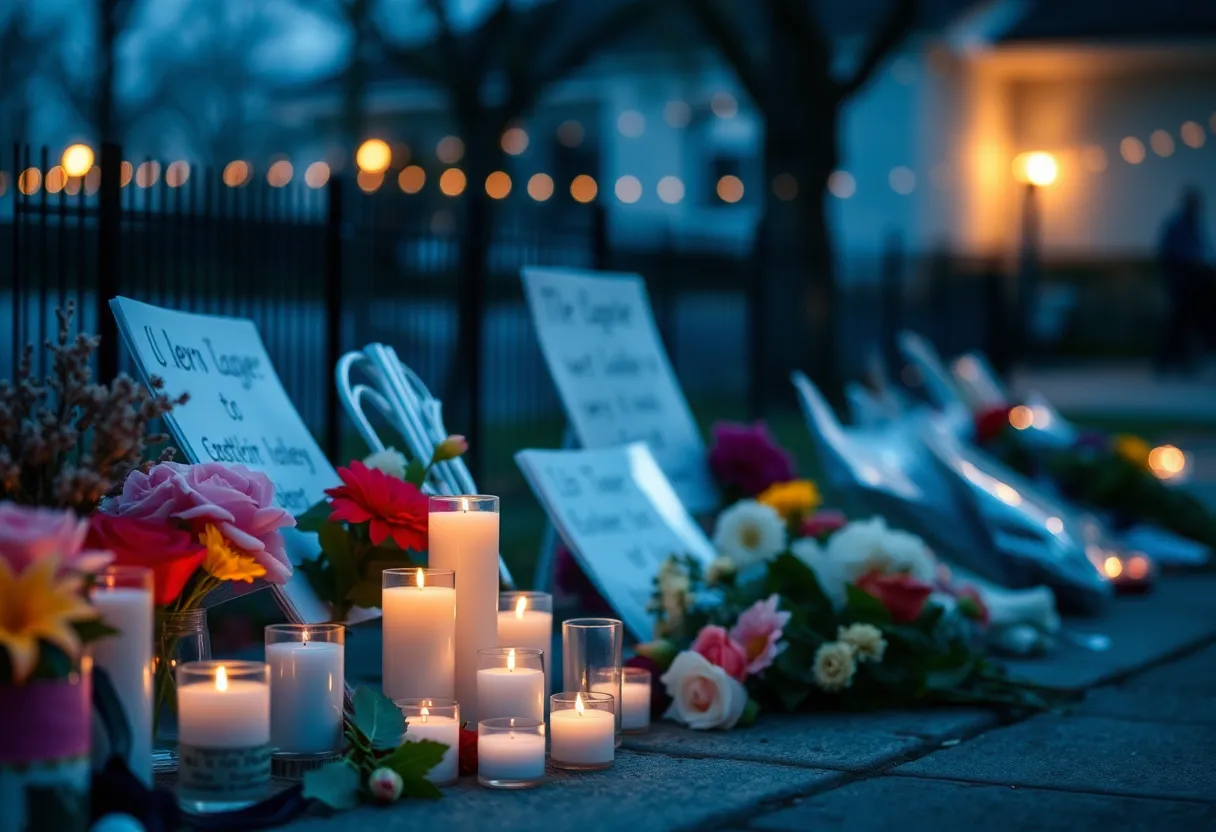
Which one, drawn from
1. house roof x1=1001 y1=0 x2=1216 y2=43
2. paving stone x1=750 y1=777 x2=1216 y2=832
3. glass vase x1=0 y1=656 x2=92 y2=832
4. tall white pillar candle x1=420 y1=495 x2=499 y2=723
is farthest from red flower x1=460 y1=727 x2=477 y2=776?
house roof x1=1001 y1=0 x2=1216 y2=43

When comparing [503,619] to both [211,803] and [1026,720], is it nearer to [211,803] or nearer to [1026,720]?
[211,803]

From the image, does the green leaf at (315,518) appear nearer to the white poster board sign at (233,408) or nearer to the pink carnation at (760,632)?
the white poster board sign at (233,408)

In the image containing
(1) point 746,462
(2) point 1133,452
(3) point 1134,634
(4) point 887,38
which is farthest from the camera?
(4) point 887,38

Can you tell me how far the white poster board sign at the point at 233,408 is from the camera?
3873 millimetres

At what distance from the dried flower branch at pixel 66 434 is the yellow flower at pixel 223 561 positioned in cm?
23

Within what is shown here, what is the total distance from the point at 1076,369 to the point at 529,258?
20372mm

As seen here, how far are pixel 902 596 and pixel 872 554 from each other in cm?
19

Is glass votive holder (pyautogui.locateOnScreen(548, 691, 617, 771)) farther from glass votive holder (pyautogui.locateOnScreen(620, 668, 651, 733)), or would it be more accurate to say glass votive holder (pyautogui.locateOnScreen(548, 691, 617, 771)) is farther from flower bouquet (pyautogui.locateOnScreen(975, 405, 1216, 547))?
flower bouquet (pyautogui.locateOnScreen(975, 405, 1216, 547))

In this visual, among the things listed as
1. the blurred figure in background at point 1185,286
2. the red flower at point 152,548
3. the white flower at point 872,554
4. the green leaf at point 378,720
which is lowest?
the green leaf at point 378,720

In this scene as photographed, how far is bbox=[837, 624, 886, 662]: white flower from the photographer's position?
436 centimetres

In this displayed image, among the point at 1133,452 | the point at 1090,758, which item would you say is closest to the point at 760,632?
the point at 1090,758

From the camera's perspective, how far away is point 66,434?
2.92 meters

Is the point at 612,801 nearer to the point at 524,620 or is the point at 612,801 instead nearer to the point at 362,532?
the point at 524,620

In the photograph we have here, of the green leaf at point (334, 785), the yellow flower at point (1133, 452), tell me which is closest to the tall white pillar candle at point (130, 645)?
the green leaf at point (334, 785)
